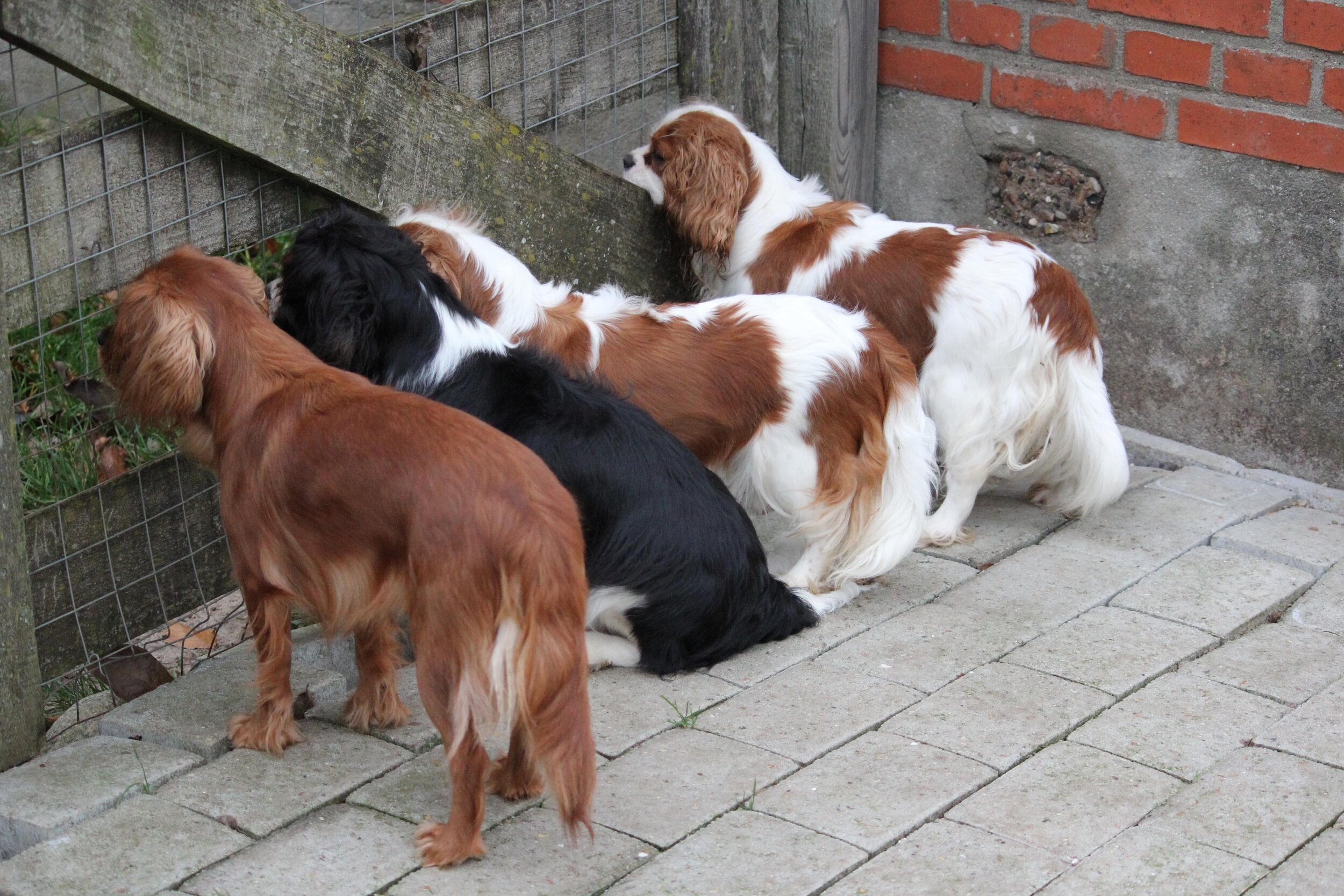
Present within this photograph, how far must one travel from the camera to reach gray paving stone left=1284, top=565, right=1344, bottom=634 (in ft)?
12.6

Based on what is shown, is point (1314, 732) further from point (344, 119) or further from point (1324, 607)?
point (344, 119)

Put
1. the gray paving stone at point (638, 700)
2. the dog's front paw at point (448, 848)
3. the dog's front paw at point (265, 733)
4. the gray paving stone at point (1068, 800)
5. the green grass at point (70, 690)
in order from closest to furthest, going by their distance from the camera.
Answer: the dog's front paw at point (448, 848) < the gray paving stone at point (1068, 800) < the dog's front paw at point (265, 733) < the gray paving stone at point (638, 700) < the green grass at point (70, 690)

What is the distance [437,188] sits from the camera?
4062 millimetres

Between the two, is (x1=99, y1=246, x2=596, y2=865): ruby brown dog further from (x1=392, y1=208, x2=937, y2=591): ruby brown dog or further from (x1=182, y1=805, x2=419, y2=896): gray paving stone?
(x1=392, y1=208, x2=937, y2=591): ruby brown dog

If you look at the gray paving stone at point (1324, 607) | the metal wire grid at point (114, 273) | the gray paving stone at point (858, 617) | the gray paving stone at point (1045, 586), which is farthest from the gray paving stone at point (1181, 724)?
the metal wire grid at point (114, 273)

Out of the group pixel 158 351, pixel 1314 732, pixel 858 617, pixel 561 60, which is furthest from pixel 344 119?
pixel 1314 732

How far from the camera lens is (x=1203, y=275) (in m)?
4.77

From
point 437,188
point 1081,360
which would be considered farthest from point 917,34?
point 437,188

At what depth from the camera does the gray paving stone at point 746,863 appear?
272 centimetres

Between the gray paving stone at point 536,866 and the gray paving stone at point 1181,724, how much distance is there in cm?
108

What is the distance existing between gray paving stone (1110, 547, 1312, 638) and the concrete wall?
0.76 m

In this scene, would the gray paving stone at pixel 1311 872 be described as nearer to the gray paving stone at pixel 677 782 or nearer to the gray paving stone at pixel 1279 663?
the gray paving stone at pixel 1279 663

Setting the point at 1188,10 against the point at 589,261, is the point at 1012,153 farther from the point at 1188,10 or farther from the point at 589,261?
the point at 589,261

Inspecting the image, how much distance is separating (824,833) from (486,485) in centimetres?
95
